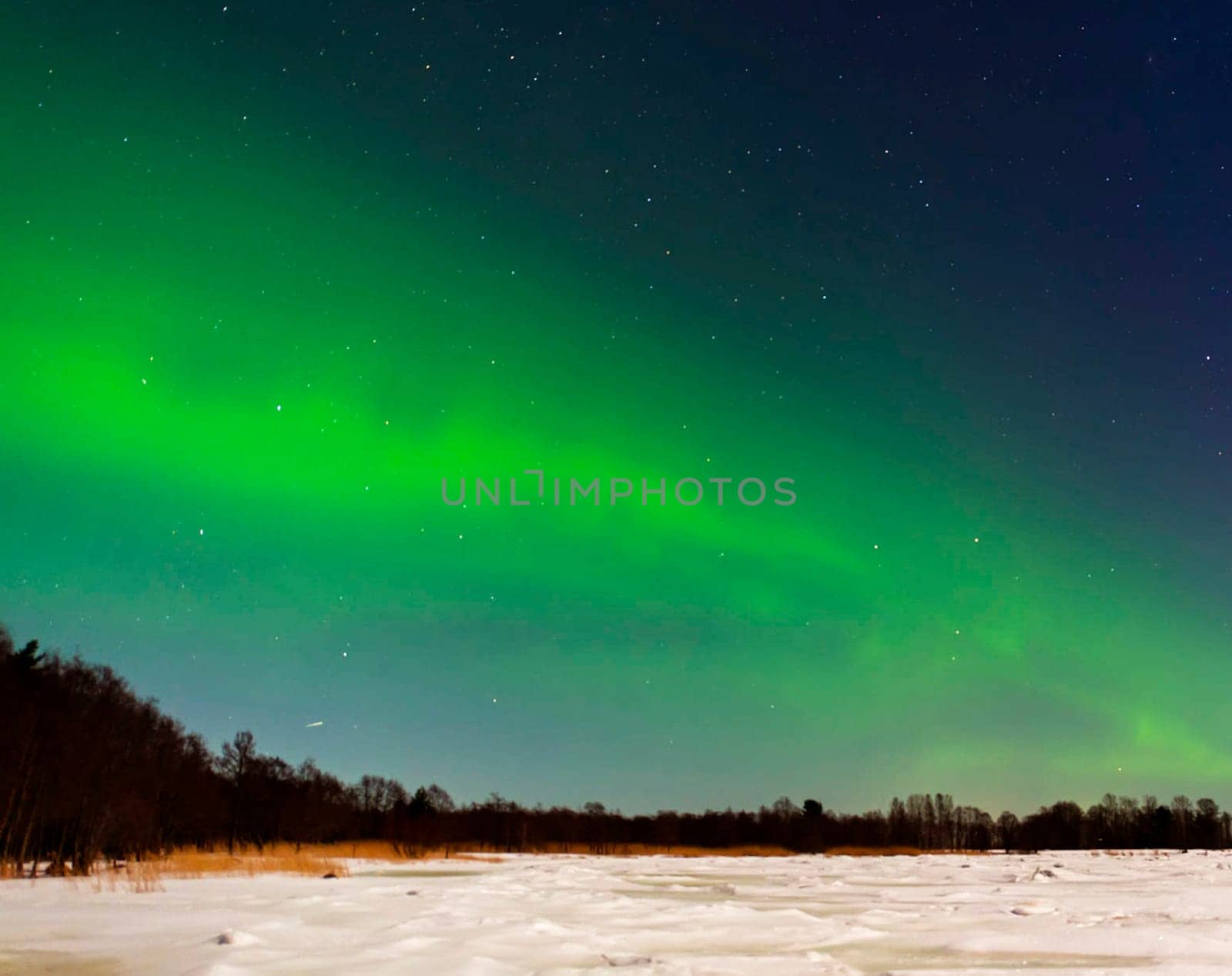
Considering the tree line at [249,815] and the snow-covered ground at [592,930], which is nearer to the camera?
the snow-covered ground at [592,930]

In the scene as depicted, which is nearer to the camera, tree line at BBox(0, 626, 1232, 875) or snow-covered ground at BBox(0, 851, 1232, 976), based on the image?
snow-covered ground at BBox(0, 851, 1232, 976)

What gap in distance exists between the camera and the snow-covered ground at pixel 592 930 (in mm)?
12023

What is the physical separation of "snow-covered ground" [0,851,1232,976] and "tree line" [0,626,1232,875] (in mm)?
16688

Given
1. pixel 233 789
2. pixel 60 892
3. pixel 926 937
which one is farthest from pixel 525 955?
pixel 233 789

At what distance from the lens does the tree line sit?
1697 inches

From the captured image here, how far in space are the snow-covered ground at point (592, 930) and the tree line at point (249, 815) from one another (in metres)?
16.7

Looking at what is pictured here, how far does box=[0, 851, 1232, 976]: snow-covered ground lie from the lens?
12.0 metres

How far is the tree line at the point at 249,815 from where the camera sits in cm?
4309

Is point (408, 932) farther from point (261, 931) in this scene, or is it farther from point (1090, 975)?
point (1090, 975)

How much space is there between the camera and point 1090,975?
1151 cm

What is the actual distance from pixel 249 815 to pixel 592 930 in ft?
278

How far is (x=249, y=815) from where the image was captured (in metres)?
90.1

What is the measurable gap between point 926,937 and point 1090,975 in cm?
432

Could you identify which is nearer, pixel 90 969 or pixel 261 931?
pixel 90 969
